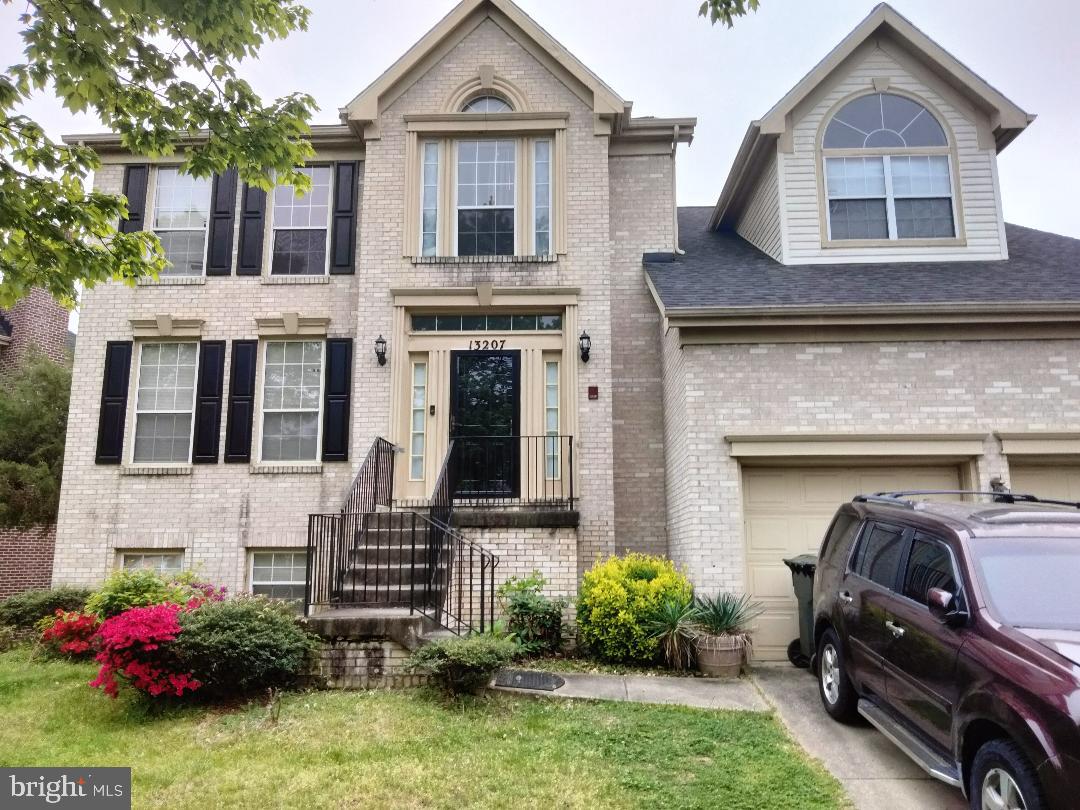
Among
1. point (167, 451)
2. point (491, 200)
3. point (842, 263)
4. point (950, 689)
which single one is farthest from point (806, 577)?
point (167, 451)

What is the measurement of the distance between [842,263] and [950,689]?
24.5 ft

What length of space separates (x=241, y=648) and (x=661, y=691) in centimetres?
365

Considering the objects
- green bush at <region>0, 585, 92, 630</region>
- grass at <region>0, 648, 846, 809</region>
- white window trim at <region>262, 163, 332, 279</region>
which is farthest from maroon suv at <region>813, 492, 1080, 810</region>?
green bush at <region>0, 585, 92, 630</region>

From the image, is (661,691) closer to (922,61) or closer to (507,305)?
(507,305)

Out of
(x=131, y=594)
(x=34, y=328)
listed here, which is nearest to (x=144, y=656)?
(x=131, y=594)

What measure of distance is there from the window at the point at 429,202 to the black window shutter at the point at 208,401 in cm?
337

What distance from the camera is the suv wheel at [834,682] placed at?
590 cm

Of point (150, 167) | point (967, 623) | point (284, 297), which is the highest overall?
point (150, 167)

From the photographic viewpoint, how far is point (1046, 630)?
13.1ft

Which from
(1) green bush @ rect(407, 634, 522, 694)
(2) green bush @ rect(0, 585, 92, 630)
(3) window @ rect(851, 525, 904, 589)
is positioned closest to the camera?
(3) window @ rect(851, 525, 904, 589)

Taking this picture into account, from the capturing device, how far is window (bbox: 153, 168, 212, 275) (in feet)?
39.0

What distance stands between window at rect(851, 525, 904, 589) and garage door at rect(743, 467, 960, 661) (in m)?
2.85

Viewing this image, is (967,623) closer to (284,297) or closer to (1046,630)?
(1046,630)

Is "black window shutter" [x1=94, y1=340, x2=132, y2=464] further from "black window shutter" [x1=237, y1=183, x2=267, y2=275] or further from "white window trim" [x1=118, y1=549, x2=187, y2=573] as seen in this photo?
"black window shutter" [x1=237, y1=183, x2=267, y2=275]
